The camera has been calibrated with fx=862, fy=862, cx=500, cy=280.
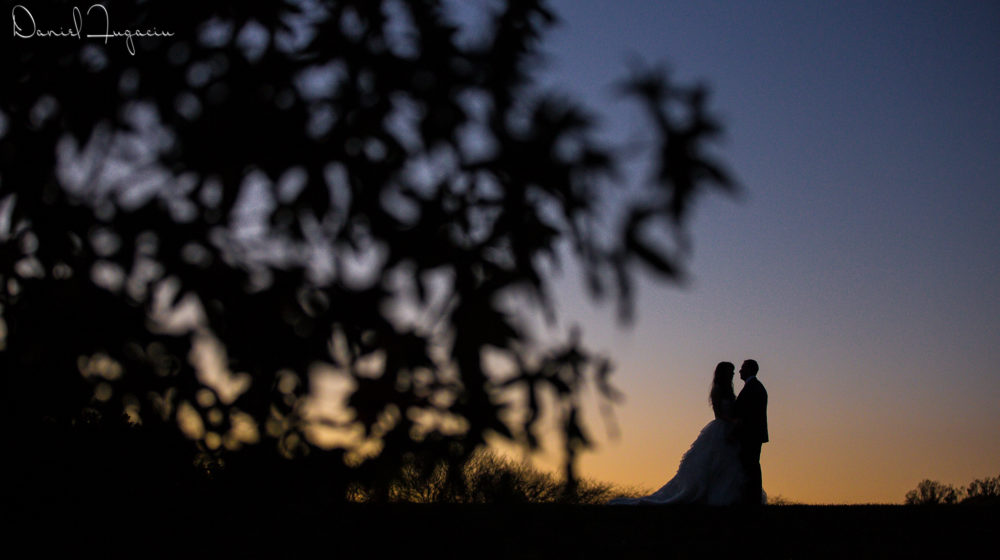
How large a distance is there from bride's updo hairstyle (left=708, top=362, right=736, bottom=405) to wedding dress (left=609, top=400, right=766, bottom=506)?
9cm

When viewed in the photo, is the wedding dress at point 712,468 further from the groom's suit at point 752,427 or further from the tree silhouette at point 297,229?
the tree silhouette at point 297,229

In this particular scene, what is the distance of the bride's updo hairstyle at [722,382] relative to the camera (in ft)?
37.8

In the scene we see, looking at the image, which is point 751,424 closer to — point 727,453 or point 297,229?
point 727,453

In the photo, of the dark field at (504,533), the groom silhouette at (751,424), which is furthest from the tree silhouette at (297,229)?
the groom silhouette at (751,424)

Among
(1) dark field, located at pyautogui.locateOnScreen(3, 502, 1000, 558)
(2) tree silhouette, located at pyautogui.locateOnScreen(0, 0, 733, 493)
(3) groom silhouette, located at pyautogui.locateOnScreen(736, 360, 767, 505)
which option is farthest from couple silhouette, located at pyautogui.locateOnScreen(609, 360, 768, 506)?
(2) tree silhouette, located at pyautogui.locateOnScreen(0, 0, 733, 493)

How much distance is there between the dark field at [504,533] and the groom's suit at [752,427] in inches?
85.2

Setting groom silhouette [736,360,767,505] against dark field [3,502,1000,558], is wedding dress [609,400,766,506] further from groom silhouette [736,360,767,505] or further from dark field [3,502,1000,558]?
dark field [3,502,1000,558]

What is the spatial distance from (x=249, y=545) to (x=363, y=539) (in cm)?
91

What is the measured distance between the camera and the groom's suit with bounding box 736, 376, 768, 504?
36.0 feet

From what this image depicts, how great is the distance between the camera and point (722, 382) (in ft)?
37.9

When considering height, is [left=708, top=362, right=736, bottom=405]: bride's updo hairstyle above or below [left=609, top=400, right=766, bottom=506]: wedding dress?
above

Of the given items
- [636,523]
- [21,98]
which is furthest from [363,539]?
[21,98]

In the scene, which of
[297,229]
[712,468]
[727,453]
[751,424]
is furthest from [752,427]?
[297,229]

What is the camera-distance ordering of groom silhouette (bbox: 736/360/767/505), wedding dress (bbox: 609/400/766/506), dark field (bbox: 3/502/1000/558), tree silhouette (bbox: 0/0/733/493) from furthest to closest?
wedding dress (bbox: 609/400/766/506), groom silhouette (bbox: 736/360/767/505), dark field (bbox: 3/502/1000/558), tree silhouette (bbox: 0/0/733/493)
